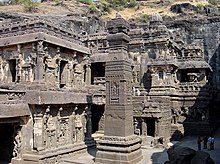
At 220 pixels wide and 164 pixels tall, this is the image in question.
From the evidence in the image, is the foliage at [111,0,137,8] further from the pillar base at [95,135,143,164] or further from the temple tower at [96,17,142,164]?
the pillar base at [95,135,143,164]

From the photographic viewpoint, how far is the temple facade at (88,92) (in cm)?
1263

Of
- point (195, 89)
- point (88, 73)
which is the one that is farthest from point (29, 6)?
point (195, 89)

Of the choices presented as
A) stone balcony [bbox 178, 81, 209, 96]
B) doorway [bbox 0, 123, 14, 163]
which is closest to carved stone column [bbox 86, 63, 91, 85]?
stone balcony [bbox 178, 81, 209, 96]

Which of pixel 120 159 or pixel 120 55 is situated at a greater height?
pixel 120 55

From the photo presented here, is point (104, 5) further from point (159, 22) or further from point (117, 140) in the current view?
point (117, 140)

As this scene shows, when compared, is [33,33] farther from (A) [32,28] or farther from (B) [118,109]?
(B) [118,109]

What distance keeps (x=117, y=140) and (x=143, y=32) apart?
17880 mm

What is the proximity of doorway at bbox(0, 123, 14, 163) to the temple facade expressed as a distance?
0.05m

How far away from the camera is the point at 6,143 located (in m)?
14.8

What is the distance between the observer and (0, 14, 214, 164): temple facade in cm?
1263

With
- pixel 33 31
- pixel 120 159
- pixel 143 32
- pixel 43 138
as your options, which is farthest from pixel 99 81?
pixel 120 159

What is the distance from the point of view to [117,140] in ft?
39.6

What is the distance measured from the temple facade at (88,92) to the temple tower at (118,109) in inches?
1.7

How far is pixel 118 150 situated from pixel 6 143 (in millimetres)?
6269
